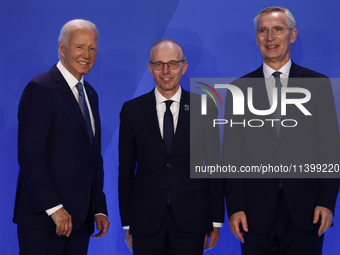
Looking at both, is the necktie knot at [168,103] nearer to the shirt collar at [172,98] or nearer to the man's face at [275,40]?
the shirt collar at [172,98]

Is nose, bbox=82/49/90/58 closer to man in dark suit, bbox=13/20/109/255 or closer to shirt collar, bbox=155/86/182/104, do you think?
man in dark suit, bbox=13/20/109/255

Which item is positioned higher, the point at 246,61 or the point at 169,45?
the point at 246,61

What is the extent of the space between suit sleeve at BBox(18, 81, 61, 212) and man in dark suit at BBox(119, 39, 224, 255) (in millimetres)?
532

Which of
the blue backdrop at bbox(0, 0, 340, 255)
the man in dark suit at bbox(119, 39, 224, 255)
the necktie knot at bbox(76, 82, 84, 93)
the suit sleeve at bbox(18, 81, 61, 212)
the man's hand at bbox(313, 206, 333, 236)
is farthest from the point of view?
the blue backdrop at bbox(0, 0, 340, 255)

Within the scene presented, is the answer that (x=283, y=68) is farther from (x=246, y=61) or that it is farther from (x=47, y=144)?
(x=47, y=144)

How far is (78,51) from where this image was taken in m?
2.53

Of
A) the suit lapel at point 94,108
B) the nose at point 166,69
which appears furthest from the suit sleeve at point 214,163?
the suit lapel at point 94,108

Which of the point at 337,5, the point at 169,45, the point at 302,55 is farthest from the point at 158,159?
the point at 337,5

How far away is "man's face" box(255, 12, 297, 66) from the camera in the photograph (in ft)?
8.44

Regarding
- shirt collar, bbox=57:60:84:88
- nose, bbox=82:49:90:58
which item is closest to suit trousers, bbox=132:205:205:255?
shirt collar, bbox=57:60:84:88

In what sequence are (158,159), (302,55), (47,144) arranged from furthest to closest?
(302,55), (158,159), (47,144)

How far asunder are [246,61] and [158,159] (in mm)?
1510

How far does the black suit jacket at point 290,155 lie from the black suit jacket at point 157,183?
17 centimetres

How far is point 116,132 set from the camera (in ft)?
11.9
